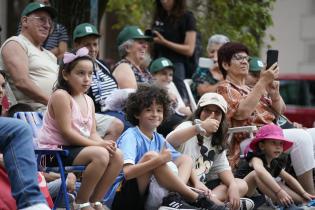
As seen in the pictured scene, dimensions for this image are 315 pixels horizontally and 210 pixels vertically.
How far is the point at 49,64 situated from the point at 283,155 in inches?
91.8

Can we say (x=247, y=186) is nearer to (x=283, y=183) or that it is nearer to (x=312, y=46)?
(x=283, y=183)

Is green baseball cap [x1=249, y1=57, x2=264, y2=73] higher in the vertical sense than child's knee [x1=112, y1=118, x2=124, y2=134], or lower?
higher

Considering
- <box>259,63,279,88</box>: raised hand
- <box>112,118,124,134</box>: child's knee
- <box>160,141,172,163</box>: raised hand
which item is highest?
<box>259,63,279,88</box>: raised hand

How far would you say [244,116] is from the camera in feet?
27.9

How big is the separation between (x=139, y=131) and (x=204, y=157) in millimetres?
799

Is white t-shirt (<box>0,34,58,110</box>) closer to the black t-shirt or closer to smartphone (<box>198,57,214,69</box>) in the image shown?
smartphone (<box>198,57,214,69</box>)

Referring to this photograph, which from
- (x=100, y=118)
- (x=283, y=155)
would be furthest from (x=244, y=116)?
(x=100, y=118)

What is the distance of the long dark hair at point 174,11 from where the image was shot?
1064cm

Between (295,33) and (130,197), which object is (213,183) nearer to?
(130,197)

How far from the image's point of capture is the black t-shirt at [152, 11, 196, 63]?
35.1 ft

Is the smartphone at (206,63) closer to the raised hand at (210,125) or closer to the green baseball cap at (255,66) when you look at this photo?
the green baseball cap at (255,66)

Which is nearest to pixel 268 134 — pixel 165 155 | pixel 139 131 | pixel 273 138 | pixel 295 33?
pixel 273 138

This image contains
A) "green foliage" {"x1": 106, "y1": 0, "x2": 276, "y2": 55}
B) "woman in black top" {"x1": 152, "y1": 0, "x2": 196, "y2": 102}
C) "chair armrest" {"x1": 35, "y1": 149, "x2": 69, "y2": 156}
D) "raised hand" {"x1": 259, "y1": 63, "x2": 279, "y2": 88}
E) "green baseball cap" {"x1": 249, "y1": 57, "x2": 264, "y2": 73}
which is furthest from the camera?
"green foliage" {"x1": 106, "y1": 0, "x2": 276, "y2": 55}

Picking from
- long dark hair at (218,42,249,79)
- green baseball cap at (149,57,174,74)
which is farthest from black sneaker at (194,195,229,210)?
green baseball cap at (149,57,174,74)
